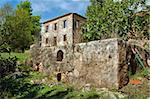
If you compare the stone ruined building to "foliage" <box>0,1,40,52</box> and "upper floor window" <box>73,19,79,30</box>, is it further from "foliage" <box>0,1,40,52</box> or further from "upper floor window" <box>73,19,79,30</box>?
"upper floor window" <box>73,19,79,30</box>

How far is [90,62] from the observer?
22.8m

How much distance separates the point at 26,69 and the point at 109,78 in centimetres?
936

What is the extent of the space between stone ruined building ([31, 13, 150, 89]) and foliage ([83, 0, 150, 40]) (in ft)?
29.1

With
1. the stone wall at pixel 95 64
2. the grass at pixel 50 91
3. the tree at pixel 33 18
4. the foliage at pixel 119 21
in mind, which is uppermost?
the tree at pixel 33 18

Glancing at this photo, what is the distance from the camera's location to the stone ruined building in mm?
21141

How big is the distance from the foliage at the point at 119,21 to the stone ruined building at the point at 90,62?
887cm

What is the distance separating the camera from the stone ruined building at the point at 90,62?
69.4ft

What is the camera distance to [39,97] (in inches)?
814

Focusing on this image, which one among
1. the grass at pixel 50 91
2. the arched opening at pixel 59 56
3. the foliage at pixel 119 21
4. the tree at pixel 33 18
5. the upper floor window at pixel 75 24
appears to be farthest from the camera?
the tree at pixel 33 18

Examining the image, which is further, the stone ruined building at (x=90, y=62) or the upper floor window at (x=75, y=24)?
the upper floor window at (x=75, y=24)

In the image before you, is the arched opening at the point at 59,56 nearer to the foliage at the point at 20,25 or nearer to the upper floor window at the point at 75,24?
the foliage at the point at 20,25

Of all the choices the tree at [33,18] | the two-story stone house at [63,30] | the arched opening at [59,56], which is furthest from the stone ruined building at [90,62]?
the tree at [33,18]

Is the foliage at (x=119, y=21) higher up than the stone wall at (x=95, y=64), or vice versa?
the foliage at (x=119, y=21)

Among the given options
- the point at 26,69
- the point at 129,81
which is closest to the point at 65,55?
the point at 26,69
